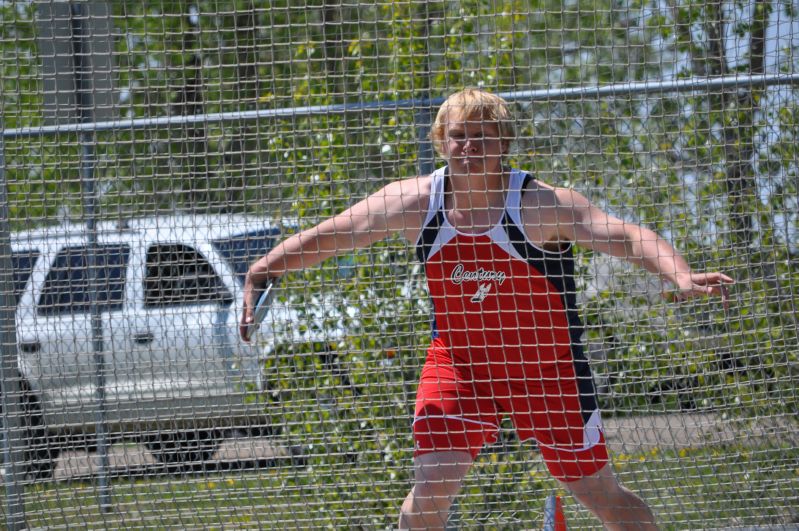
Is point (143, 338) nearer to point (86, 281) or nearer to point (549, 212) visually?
point (86, 281)

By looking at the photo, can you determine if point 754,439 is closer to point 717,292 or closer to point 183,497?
point 717,292

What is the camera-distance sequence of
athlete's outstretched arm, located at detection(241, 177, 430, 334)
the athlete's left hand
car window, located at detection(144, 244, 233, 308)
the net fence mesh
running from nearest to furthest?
1. the athlete's left hand
2. athlete's outstretched arm, located at detection(241, 177, 430, 334)
3. the net fence mesh
4. car window, located at detection(144, 244, 233, 308)

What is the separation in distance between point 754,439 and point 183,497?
2.38 m

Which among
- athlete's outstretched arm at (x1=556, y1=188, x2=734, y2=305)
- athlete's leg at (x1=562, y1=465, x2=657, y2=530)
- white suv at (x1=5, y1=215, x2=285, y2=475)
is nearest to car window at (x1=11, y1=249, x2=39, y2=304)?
white suv at (x1=5, y1=215, x2=285, y2=475)

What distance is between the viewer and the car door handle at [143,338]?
3846 millimetres

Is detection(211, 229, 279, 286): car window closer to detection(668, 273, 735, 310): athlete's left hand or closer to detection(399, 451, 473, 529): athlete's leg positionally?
detection(399, 451, 473, 529): athlete's leg

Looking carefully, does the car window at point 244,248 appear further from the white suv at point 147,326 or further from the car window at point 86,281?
the car window at point 86,281

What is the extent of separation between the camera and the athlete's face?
284cm

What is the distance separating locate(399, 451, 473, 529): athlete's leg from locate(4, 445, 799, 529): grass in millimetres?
666

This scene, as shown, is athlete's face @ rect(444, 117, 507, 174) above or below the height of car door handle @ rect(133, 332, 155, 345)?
above

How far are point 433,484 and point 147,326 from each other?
4.93ft

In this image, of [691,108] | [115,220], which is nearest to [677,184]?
[691,108]

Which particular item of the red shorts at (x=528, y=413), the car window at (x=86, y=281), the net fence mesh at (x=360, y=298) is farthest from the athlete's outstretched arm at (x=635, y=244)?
the car window at (x=86, y=281)

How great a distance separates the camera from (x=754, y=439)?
3668 mm
